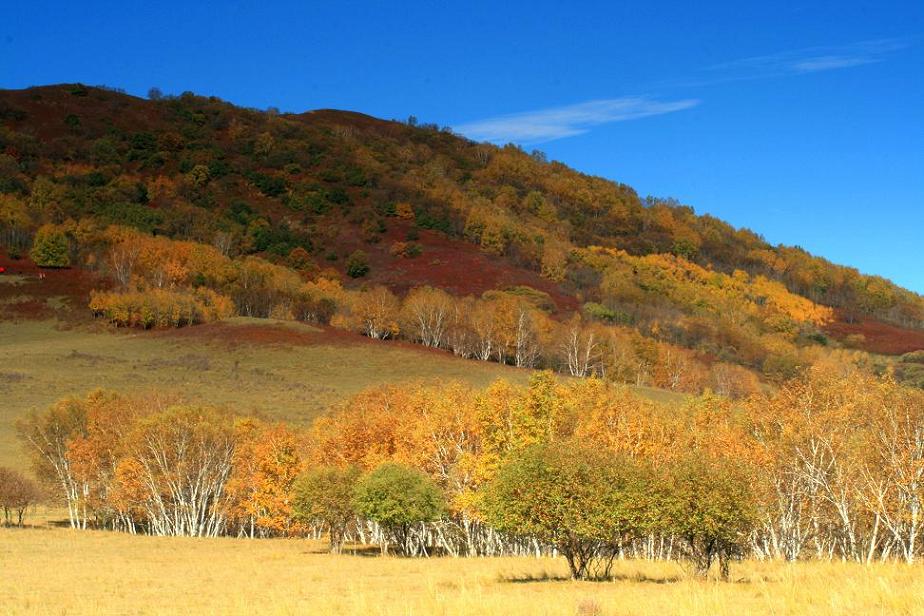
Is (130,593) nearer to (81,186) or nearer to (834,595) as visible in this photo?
(834,595)

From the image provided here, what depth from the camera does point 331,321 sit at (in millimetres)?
137625

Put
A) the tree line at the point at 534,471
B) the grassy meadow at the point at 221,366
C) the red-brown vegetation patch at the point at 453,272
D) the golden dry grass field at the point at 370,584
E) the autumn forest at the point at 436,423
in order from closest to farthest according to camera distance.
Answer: the golden dry grass field at the point at 370,584 → the tree line at the point at 534,471 → the autumn forest at the point at 436,423 → the grassy meadow at the point at 221,366 → the red-brown vegetation patch at the point at 453,272

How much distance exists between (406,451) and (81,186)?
157 metres

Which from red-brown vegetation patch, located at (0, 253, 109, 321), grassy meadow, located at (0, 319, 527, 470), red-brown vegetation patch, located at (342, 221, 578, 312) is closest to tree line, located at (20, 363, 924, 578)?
grassy meadow, located at (0, 319, 527, 470)

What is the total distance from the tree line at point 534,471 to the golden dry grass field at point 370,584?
8.12 feet

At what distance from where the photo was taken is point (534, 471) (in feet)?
110

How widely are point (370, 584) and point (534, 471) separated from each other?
801cm

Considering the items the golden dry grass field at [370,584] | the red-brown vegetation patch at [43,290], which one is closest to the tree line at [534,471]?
the golden dry grass field at [370,584]

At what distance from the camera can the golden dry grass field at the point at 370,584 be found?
1978 centimetres

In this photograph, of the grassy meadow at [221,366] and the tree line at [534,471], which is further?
the grassy meadow at [221,366]

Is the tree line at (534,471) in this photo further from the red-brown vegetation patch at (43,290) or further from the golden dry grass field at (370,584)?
the red-brown vegetation patch at (43,290)

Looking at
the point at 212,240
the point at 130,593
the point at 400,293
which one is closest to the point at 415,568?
the point at 130,593

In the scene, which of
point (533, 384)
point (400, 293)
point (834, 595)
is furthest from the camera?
point (400, 293)

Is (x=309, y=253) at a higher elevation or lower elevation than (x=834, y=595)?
higher
